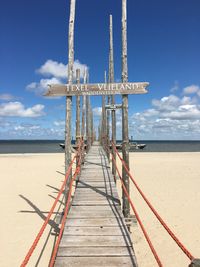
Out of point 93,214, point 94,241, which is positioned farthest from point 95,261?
point 93,214

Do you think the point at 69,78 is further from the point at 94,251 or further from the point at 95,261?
the point at 95,261

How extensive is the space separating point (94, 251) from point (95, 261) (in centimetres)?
Answer: 31

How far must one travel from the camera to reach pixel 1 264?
6.38 metres

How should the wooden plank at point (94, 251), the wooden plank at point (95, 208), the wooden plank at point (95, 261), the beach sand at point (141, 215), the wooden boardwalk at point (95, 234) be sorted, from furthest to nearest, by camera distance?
the beach sand at point (141, 215), the wooden plank at point (95, 208), the wooden plank at point (94, 251), the wooden boardwalk at point (95, 234), the wooden plank at point (95, 261)

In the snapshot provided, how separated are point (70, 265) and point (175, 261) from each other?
3.65 meters

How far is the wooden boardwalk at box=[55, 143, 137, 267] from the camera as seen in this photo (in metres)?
4.31

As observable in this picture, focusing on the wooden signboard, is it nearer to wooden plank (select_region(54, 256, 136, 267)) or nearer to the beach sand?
the beach sand

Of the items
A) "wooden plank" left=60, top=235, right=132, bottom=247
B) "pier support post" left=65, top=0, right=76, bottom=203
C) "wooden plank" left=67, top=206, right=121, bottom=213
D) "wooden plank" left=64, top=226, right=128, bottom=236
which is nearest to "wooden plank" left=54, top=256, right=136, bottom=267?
"wooden plank" left=60, top=235, right=132, bottom=247

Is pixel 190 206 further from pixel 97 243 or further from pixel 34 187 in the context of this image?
pixel 34 187

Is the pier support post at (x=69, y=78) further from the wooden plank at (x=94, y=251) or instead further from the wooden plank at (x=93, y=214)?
the wooden plank at (x=94, y=251)

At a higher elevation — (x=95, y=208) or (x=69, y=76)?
(x=69, y=76)

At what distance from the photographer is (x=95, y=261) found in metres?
4.27

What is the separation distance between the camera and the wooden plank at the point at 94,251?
14.6 feet

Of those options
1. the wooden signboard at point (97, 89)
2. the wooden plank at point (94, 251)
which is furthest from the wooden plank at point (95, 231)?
the wooden signboard at point (97, 89)
